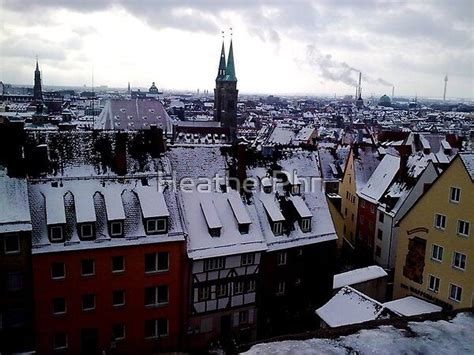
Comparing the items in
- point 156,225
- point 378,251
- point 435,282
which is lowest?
point 378,251

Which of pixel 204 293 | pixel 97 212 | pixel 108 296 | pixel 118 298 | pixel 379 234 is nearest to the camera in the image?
pixel 108 296

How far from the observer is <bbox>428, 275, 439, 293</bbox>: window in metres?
32.0

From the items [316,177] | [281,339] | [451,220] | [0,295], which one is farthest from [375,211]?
[281,339]

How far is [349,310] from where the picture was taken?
29.8 metres

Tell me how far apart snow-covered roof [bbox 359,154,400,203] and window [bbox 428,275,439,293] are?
15543 millimetres

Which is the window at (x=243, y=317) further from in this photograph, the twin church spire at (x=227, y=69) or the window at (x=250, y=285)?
the twin church spire at (x=227, y=69)

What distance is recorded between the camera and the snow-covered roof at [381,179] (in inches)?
1880

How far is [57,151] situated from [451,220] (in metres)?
25.6

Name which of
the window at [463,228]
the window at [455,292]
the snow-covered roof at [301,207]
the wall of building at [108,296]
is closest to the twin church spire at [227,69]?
the snow-covered roof at [301,207]

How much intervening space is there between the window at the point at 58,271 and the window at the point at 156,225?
→ 17.1 feet

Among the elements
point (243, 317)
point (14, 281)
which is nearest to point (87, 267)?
point (14, 281)

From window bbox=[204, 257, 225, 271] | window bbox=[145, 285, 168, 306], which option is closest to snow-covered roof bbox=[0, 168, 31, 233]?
window bbox=[145, 285, 168, 306]

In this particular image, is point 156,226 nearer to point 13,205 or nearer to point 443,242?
point 13,205

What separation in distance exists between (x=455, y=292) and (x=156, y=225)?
63.3 feet
